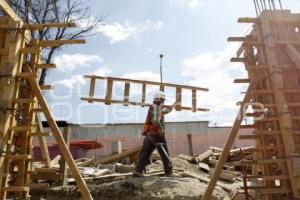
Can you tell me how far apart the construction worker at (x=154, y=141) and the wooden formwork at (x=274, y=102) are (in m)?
2.51

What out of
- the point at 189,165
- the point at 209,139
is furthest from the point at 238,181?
the point at 209,139

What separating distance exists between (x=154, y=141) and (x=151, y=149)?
25 cm

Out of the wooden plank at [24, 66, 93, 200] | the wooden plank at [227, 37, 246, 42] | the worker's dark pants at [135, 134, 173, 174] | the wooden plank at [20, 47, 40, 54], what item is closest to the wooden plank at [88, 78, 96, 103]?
the worker's dark pants at [135, 134, 173, 174]

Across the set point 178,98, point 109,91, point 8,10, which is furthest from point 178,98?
point 8,10

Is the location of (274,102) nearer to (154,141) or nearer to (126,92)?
(154,141)

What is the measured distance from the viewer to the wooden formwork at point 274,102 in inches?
218

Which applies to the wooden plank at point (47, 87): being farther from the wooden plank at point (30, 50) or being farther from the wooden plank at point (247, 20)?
the wooden plank at point (247, 20)

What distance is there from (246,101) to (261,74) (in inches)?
30.8

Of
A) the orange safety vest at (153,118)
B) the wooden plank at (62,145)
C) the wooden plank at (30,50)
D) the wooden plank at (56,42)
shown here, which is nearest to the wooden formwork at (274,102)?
the wooden plank at (62,145)

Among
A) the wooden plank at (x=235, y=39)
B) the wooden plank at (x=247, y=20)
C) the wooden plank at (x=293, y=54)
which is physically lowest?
the wooden plank at (x=293, y=54)

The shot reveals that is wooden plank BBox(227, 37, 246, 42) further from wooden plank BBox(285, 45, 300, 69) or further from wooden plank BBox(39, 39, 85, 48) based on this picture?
wooden plank BBox(39, 39, 85, 48)

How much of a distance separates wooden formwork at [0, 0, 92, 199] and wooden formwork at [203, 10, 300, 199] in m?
3.09

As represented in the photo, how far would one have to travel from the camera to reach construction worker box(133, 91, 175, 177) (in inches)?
319

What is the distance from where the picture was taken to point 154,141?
8203mm
